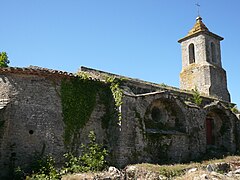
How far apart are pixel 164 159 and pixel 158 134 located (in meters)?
1.33

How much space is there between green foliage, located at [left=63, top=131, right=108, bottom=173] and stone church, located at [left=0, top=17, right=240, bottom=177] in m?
0.32

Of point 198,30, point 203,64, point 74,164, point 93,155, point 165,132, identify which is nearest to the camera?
point 74,164

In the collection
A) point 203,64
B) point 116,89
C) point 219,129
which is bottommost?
point 219,129

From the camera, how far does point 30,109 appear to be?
12133 millimetres

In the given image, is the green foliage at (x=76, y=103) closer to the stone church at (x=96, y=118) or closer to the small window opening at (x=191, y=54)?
the stone church at (x=96, y=118)

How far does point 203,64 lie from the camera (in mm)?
24234

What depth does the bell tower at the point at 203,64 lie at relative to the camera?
2394 centimetres

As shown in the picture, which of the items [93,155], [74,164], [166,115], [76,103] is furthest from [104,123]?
[166,115]

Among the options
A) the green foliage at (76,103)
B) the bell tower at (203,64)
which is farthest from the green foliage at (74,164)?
the bell tower at (203,64)

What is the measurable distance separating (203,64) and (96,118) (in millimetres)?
13919

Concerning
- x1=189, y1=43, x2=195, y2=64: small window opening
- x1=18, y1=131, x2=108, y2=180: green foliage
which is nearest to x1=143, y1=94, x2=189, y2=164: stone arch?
x1=18, y1=131, x2=108, y2=180: green foliage

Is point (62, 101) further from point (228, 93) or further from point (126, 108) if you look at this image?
point (228, 93)

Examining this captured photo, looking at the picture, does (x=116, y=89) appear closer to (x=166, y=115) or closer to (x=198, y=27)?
(x=166, y=115)

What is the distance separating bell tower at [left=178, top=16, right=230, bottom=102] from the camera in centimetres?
2394
